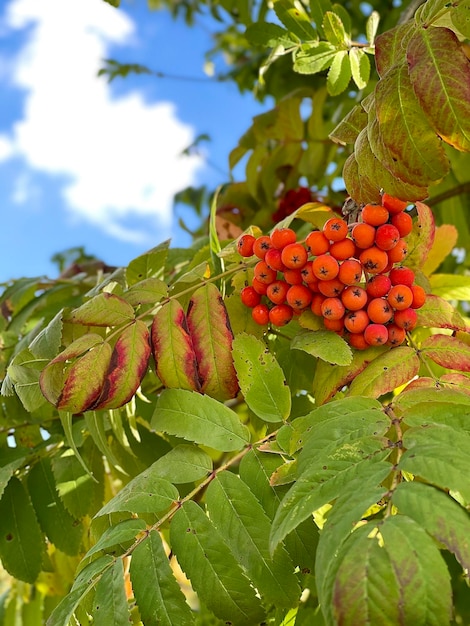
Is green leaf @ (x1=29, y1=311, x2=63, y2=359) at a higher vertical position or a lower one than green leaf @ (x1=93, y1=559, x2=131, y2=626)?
higher

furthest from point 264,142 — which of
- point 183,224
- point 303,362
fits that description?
point 303,362

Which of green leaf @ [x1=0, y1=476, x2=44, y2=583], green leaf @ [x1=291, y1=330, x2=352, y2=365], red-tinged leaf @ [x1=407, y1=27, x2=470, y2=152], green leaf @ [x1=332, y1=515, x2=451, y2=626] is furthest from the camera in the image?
green leaf @ [x1=0, y1=476, x2=44, y2=583]

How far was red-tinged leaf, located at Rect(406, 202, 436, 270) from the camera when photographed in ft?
3.61

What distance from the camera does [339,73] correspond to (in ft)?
4.24

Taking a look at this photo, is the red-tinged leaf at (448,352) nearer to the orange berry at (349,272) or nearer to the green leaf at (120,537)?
the orange berry at (349,272)

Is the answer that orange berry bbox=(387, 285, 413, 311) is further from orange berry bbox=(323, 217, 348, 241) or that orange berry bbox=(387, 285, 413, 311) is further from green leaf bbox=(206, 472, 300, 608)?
green leaf bbox=(206, 472, 300, 608)

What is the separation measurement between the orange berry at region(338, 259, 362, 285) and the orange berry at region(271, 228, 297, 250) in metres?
0.09

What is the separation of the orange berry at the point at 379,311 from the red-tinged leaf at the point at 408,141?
202 mm

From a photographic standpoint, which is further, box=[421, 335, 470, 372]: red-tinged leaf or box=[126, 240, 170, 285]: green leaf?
box=[126, 240, 170, 285]: green leaf

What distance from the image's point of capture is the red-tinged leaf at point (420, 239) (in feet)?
3.61

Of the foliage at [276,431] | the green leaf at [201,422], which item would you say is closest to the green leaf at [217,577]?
the foliage at [276,431]

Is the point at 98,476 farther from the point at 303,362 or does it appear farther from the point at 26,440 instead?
the point at 303,362

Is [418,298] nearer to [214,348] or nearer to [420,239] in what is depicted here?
[420,239]

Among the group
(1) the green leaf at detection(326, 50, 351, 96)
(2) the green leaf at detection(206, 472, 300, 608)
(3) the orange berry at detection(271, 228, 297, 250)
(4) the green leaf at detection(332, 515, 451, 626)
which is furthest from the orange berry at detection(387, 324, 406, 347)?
(1) the green leaf at detection(326, 50, 351, 96)
